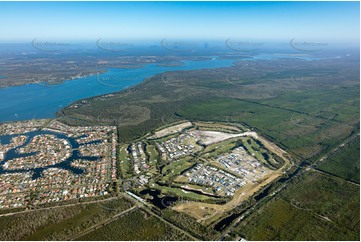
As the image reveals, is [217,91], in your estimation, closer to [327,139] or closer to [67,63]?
[327,139]

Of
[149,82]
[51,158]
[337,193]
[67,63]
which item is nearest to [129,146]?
[51,158]

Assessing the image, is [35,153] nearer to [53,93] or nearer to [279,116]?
[53,93]

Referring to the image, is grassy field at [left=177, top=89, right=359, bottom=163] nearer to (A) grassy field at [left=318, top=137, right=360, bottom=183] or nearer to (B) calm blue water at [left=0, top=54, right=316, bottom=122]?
(A) grassy field at [left=318, top=137, right=360, bottom=183]

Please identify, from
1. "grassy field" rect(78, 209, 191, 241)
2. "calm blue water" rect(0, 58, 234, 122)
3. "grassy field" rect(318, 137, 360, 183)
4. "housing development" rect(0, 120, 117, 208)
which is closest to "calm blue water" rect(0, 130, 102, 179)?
"housing development" rect(0, 120, 117, 208)

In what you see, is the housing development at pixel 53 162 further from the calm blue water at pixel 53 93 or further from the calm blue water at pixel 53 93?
the calm blue water at pixel 53 93

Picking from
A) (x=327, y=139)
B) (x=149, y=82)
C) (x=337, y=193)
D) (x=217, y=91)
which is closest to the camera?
(x=337, y=193)

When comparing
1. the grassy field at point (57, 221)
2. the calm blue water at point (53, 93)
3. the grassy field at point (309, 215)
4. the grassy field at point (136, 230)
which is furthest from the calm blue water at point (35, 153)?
the grassy field at point (309, 215)

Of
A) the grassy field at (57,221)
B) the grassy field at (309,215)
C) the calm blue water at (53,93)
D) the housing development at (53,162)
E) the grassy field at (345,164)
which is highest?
the calm blue water at (53,93)
